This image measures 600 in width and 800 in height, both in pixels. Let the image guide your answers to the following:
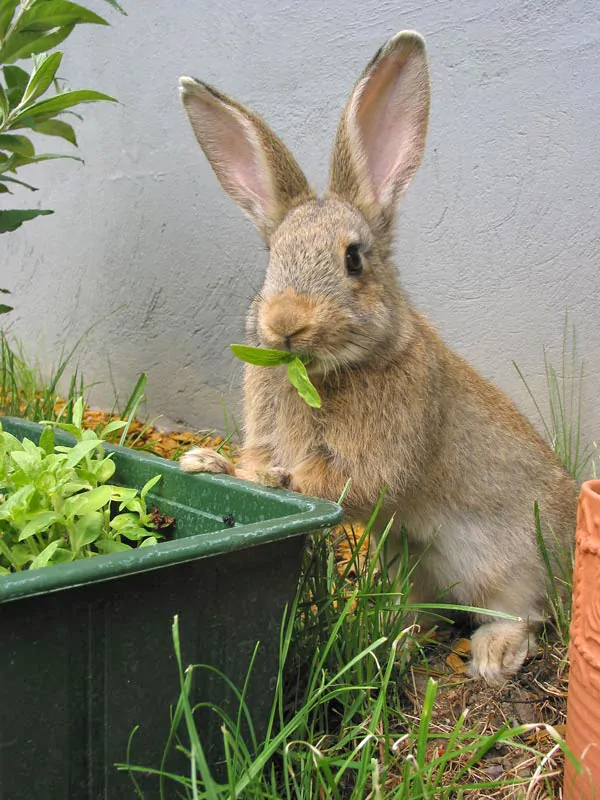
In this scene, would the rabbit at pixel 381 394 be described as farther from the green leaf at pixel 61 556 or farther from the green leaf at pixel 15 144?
the green leaf at pixel 15 144

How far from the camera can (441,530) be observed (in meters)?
2.47

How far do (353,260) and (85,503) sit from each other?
1057 mm

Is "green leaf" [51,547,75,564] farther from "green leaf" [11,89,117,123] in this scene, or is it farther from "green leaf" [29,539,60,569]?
"green leaf" [11,89,117,123]

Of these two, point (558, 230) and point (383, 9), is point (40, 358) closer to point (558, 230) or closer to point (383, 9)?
point (383, 9)

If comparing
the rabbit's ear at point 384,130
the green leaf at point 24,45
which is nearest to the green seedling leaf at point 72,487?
the rabbit's ear at point 384,130

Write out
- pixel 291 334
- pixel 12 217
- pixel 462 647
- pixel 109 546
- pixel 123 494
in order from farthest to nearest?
pixel 12 217 < pixel 462 647 < pixel 291 334 < pixel 123 494 < pixel 109 546

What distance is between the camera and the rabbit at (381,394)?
7.07 feet

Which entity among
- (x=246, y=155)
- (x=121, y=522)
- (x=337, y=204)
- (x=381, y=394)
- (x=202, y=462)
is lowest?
(x=121, y=522)

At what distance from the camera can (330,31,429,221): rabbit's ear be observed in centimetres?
231

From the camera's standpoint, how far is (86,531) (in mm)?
1653

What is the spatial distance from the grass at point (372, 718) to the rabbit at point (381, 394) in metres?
0.14

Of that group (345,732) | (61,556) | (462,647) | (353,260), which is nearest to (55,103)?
(353,260)

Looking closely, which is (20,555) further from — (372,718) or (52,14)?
(52,14)

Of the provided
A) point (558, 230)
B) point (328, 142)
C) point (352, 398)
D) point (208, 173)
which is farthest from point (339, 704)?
point (208, 173)
